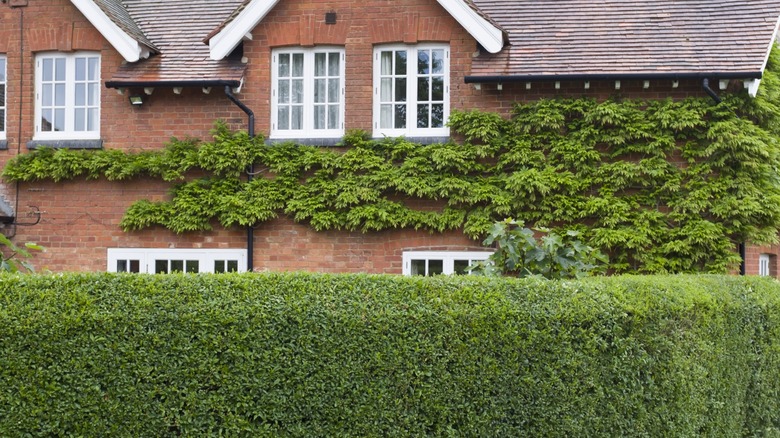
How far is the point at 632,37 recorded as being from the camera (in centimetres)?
1337

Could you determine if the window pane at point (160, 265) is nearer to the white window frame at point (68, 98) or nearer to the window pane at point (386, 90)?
the white window frame at point (68, 98)

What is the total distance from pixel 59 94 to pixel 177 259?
3.36 m

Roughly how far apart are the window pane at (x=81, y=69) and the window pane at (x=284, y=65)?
323cm

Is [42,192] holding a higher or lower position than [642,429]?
higher

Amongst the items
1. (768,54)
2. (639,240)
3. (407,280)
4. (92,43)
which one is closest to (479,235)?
(639,240)

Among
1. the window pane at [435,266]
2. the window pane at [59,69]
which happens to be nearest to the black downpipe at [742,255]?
the window pane at [435,266]

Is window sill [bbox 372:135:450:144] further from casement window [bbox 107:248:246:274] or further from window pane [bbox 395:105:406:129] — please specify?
casement window [bbox 107:248:246:274]

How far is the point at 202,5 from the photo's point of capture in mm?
15438

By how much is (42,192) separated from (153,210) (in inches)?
77.6

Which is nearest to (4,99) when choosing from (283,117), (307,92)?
(283,117)

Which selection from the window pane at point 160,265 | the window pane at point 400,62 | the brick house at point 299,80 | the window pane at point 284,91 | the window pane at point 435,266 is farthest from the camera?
the window pane at point 160,265

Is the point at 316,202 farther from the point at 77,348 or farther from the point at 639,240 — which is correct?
the point at 77,348

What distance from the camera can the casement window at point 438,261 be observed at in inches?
519

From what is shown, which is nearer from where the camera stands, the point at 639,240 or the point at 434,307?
the point at 434,307
